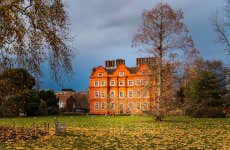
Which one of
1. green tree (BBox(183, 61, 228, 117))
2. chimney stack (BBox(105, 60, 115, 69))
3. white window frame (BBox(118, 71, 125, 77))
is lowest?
green tree (BBox(183, 61, 228, 117))

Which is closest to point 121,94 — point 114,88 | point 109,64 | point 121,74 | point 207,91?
point 114,88

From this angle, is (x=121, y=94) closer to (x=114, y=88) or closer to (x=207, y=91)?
(x=114, y=88)

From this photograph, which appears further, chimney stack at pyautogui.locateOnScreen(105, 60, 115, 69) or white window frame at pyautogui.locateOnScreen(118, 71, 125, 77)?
chimney stack at pyautogui.locateOnScreen(105, 60, 115, 69)

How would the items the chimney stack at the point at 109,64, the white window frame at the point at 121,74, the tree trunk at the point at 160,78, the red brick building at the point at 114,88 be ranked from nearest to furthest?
1. the tree trunk at the point at 160,78
2. the red brick building at the point at 114,88
3. the white window frame at the point at 121,74
4. the chimney stack at the point at 109,64

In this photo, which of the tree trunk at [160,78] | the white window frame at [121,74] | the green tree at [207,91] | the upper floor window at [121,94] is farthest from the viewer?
the upper floor window at [121,94]

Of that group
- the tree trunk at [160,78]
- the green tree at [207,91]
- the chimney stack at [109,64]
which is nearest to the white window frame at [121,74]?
the chimney stack at [109,64]

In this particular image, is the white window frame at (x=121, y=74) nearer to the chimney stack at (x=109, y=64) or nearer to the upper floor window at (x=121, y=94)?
the upper floor window at (x=121, y=94)

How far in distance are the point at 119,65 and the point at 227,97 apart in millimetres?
33630

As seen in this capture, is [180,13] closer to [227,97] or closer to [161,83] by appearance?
[161,83]

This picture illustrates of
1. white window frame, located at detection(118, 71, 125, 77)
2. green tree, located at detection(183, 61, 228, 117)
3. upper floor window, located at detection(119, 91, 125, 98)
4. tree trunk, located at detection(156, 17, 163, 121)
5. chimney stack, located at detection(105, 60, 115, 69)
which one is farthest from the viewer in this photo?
chimney stack, located at detection(105, 60, 115, 69)

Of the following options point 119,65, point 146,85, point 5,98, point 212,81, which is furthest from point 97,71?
point 5,98

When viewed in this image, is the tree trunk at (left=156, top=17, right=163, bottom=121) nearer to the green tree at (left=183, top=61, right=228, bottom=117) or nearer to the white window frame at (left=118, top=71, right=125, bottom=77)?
the green tree at (left=183, top=61, right=228, bottom=117)

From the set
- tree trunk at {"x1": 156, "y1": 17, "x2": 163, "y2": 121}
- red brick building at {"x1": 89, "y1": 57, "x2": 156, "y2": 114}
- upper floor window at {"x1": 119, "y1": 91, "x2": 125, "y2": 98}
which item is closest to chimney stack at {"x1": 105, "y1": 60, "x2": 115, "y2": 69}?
red brick building at {"x1": 89, "y1": 57, "x2": 156, "y2": 114}

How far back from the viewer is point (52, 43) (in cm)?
1420
